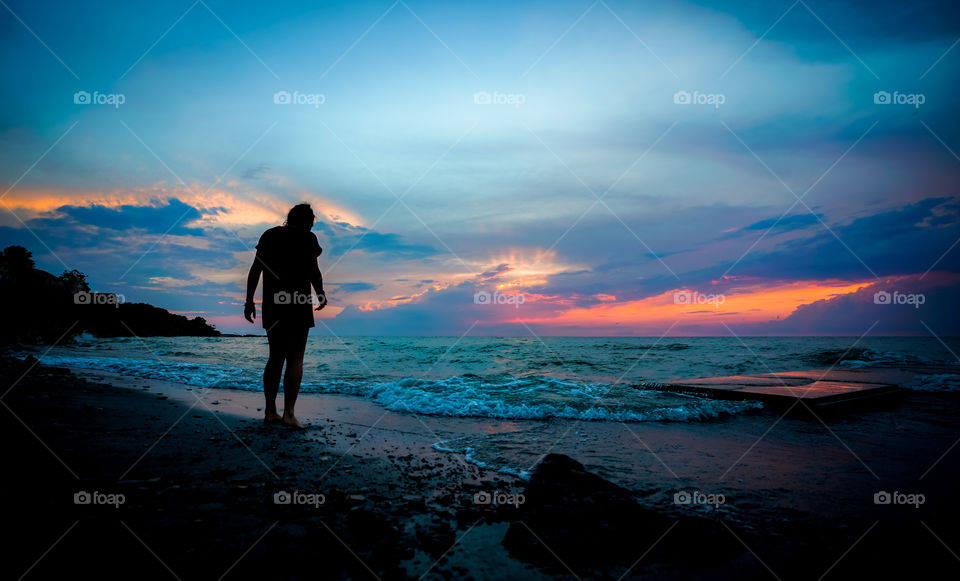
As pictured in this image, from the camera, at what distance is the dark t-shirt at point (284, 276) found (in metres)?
4.88

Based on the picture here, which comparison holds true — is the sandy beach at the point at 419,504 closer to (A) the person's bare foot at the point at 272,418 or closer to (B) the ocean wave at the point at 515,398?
(A) the person's bare foot at the point at 272,418

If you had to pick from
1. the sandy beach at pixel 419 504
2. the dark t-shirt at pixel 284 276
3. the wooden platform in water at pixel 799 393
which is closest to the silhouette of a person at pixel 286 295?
the dark t-shirt at pixel 284 276

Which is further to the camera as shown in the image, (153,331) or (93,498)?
(153,331)

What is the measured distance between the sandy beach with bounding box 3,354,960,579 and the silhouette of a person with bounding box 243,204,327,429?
0.65m

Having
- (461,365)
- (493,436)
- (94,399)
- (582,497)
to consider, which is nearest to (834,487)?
(582,497)

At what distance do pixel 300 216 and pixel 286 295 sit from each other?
39.4 inches

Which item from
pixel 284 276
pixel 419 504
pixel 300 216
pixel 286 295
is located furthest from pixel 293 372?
pixel 419 504

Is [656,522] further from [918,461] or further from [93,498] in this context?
[918,461]

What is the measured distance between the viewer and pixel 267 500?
8.50 ft

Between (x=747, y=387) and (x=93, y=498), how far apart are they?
33.0 feet

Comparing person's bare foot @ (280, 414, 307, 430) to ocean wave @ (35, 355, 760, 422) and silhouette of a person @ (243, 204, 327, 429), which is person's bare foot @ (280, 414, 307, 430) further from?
ocean wave @ (35, 355, 760, 422)

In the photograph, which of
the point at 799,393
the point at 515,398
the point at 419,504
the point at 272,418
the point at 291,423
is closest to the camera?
the point at 419,504

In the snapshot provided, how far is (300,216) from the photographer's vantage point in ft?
16.7

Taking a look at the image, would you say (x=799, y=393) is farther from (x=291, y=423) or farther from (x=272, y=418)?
(x=272, y=418)
